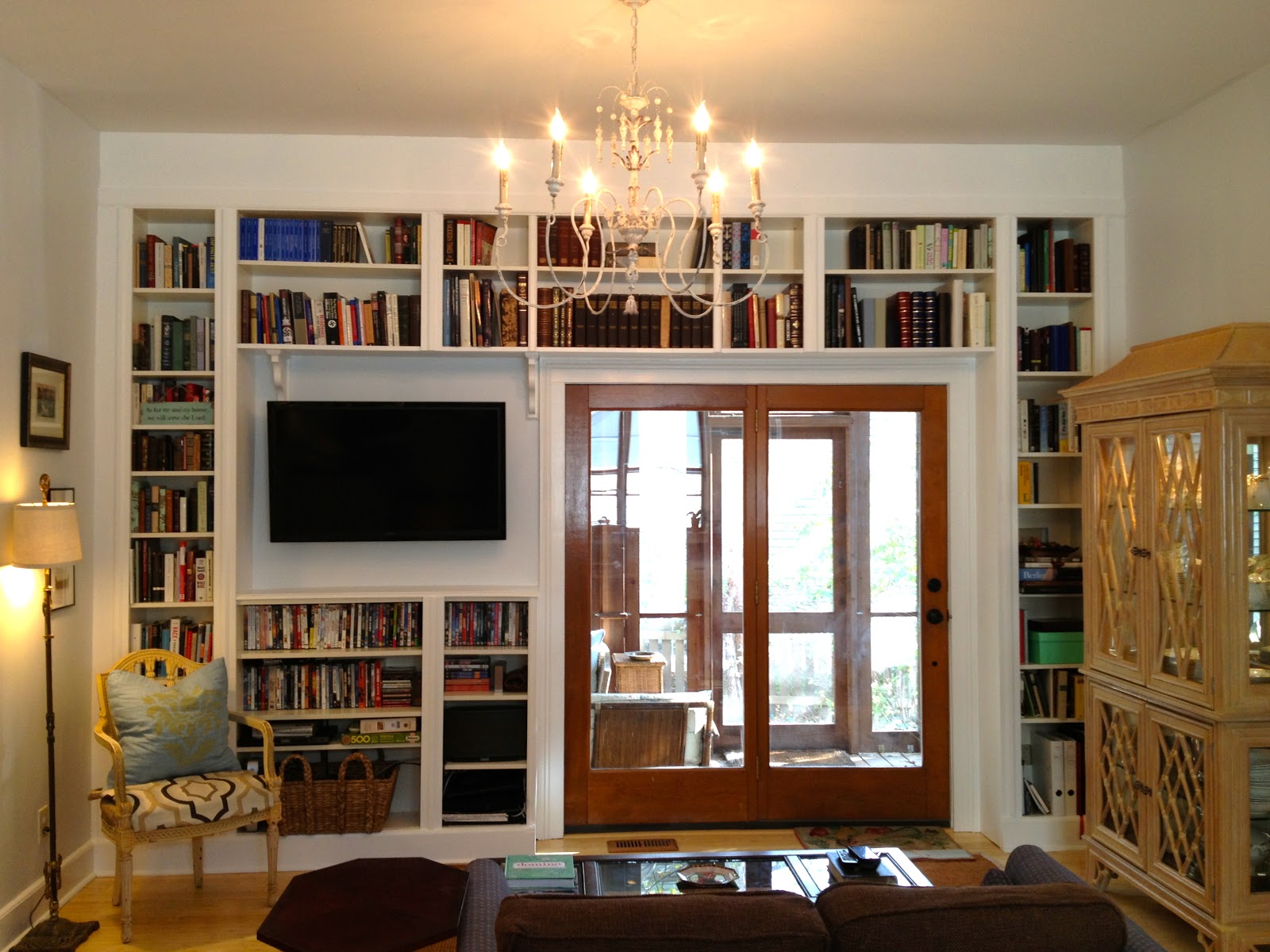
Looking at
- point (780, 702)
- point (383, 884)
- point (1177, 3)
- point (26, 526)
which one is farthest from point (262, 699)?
point (1177, 3)

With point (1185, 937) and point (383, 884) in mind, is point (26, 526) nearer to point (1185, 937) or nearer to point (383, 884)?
point (383, 884)

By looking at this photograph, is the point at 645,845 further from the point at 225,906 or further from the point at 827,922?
the point at 827,922

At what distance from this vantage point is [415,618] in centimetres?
442

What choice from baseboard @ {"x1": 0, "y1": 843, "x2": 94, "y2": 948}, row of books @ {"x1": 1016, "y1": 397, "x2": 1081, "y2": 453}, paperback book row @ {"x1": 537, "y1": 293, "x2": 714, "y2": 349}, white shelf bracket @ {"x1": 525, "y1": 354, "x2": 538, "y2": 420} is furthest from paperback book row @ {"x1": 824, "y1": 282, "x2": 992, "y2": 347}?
baseboard @ {"x1": 0, "y1": 843, "x2": 94, "y2": 948}

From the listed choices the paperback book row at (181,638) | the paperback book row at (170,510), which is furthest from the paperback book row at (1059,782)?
the paperback book row at (170,510)

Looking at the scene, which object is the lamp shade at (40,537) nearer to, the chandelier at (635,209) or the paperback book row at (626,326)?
the chandelier at (635,209)

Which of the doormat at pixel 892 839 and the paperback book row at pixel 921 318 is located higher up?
the paperback book row at pixel 921 318

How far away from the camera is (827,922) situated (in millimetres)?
1798

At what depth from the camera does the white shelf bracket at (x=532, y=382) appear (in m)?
4.48

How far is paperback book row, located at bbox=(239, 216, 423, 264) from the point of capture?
432 cm

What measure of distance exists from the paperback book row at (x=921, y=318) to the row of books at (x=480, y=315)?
4.34ft

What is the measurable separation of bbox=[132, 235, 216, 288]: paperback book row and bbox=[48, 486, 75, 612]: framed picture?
936mm

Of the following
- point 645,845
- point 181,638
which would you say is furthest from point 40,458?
point 645,845

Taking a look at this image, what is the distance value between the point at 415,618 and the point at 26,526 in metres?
1.53
